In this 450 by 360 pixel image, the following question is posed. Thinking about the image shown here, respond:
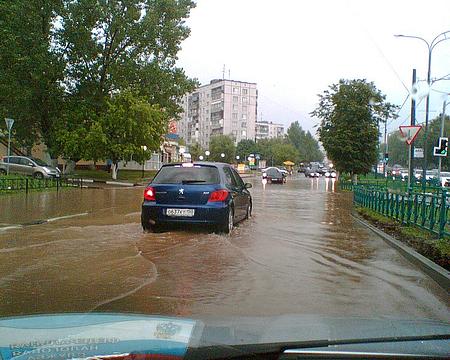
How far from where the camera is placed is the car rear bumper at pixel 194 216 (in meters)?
10.1

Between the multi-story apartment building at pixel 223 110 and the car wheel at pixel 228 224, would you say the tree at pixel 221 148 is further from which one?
the car wheel at pixel 228 224

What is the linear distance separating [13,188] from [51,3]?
20321 millimetres

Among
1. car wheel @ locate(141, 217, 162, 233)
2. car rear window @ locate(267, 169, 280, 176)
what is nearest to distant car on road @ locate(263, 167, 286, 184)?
car rear window @ locate(267, 169, 280, 176)

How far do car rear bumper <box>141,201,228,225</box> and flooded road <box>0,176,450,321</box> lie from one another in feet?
1.01

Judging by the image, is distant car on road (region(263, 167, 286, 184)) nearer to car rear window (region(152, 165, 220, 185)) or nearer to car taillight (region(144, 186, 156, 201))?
car rear window (region(152, 165, 220, 185))

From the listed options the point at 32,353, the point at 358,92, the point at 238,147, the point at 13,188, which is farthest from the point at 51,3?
the point at 238,147

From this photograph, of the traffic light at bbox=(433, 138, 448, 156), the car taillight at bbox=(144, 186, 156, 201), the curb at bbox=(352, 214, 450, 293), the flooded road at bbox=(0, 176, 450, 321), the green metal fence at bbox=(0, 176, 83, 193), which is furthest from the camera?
the green metal fence at bbox=(0, 176, 83, 193)

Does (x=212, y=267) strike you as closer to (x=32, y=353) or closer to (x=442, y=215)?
(x=442, y=215)

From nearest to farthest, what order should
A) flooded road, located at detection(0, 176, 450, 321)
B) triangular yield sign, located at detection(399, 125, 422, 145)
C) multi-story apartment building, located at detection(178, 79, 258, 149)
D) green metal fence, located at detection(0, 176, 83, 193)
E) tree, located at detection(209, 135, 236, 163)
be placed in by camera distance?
flooded road, located at detection(0, 176, 450, 321)
triangular yield sign, located at detection(399, 125, 422, 145)
green metal fence, located at detection(0, 176, 83, 193)
tree, located at detection(209, 135, 236, 163)
multi-story apartment building, located at detection(178, 79, 258, 149)

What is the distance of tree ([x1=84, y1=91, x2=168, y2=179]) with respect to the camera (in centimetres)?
3612

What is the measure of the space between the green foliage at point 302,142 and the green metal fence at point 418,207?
14049 centimetres

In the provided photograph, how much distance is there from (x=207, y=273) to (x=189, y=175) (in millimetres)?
3734

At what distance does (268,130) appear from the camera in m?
165

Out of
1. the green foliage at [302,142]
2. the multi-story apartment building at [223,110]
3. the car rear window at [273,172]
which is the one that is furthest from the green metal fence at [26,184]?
the green foliage at [302,142]
